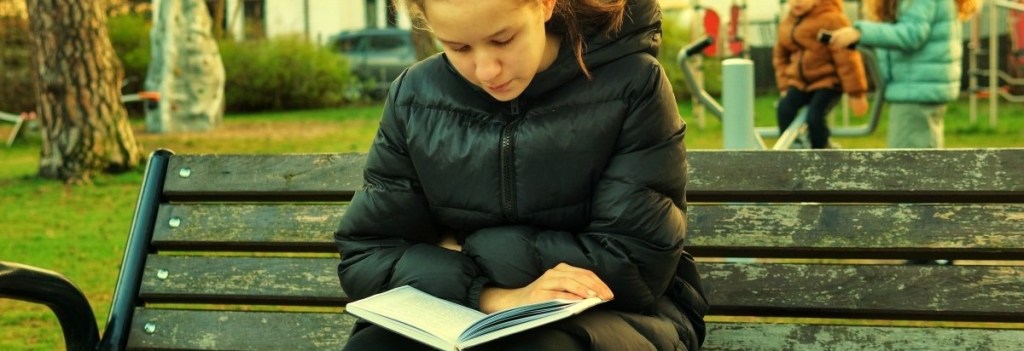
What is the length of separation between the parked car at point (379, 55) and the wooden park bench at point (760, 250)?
25.2 m

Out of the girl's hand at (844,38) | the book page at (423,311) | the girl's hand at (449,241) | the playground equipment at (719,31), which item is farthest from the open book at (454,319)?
the playground equipment at (719,31)

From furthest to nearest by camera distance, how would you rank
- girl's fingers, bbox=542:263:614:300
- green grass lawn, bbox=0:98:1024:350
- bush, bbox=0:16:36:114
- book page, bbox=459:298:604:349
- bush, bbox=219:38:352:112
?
bush, bbox=219:38:352:112, bush, bbox=0:16:36:114, green grass lawn, bbox=0:98:1024:350, girl's fingers, bbox=542:263:614:300, book page, bbox=459:298:604:349

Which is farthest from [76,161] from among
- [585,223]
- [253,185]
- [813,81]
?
[585,223]

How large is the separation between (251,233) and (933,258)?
4.67ft

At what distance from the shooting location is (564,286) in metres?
2.48

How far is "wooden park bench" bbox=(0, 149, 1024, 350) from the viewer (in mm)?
2920

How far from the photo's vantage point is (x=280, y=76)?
27.1 metres

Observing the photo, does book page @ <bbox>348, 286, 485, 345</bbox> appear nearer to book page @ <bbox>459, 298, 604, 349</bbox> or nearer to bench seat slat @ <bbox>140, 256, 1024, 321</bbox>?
book page @ <bbox>459, 298, 604, 349</bbox>

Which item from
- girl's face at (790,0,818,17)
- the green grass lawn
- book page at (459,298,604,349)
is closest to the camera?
book page at (459,298,604,349)

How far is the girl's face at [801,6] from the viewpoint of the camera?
26.0 ft

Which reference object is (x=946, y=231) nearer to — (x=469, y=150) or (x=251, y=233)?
(x=469, y=150)

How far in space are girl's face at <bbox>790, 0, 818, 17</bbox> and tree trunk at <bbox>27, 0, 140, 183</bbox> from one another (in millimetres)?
6878

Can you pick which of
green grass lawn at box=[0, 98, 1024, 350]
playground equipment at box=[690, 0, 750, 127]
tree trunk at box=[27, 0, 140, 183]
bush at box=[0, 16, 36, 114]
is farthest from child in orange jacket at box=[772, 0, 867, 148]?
bush at box=[0, 16, 36, 114]

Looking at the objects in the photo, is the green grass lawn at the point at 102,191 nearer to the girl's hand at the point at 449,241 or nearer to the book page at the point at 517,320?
the girl's hand at the point at 449,241
